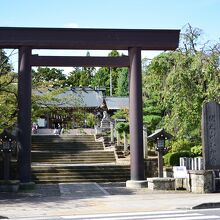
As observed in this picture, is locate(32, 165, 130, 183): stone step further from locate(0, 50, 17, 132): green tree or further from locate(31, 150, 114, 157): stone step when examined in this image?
locate(31, 150, 114, 157): stone step

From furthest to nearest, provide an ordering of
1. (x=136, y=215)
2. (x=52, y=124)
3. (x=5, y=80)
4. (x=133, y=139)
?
(x=52, y=124) < (x=5, y=80) < (x=133, y=139) < (x=136, y=215)

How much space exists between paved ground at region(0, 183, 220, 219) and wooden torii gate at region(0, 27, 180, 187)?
1.90m

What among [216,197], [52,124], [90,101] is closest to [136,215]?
[216,197]

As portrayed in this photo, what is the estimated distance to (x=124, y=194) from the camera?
17047mm

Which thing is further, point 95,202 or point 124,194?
point 124,194

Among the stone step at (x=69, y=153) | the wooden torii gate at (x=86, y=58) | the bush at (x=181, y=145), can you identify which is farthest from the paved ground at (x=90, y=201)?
→ the stone step at (x=69, y=153)

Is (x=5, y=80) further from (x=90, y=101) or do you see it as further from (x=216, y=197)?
(x=90, y=101)

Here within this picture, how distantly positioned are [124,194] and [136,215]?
16.4ft

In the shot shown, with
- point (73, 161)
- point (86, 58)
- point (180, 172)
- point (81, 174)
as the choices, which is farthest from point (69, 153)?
point (180, 172)

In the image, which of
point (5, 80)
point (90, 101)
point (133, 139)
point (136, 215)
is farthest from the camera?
point (90, 101)

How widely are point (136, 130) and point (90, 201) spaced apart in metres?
5.44

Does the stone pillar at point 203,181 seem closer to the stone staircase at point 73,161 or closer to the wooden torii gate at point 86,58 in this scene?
the wooden torii gate at point 86,58

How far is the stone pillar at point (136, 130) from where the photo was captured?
1984cm

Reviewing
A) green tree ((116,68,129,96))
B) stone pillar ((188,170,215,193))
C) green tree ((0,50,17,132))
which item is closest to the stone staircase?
green tree ((0,50,17,132))
